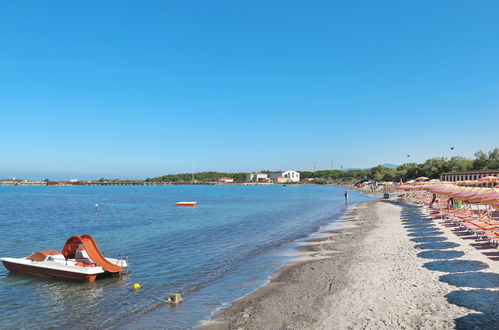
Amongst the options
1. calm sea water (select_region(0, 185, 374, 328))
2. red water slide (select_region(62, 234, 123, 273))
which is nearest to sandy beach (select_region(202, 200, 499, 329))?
calm sea water (select_region(0, 185, 374, 328))

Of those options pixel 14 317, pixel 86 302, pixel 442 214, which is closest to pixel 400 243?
pixel 442 214

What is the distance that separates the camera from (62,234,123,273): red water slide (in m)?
14.0

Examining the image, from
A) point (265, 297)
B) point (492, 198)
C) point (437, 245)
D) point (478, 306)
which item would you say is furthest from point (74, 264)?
point (492, 198)

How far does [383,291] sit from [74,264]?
1169 cm

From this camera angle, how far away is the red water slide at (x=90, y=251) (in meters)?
14.0

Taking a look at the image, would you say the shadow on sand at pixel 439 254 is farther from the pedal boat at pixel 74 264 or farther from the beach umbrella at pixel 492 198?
the pedal boat at pixel 74 264

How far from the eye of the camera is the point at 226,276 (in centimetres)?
1455

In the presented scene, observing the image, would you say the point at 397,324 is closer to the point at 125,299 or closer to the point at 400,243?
the point at 125,299

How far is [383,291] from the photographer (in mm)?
10406

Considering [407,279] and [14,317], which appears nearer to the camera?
[14,317]

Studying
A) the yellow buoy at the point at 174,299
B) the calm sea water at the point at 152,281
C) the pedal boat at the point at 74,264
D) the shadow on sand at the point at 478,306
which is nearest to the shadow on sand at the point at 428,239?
the calm sea water at the point at 152,281

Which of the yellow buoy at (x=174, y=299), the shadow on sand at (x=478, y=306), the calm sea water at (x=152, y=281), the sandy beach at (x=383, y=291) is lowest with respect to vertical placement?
the calm sea water at (x=152, y=281)

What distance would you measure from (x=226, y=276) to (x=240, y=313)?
4738 mm

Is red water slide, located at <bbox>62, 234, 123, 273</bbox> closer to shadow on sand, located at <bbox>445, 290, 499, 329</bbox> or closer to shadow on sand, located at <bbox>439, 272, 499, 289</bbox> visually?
shadow on sand, located at <bbox>445, 290, 499, 329</bbox>
